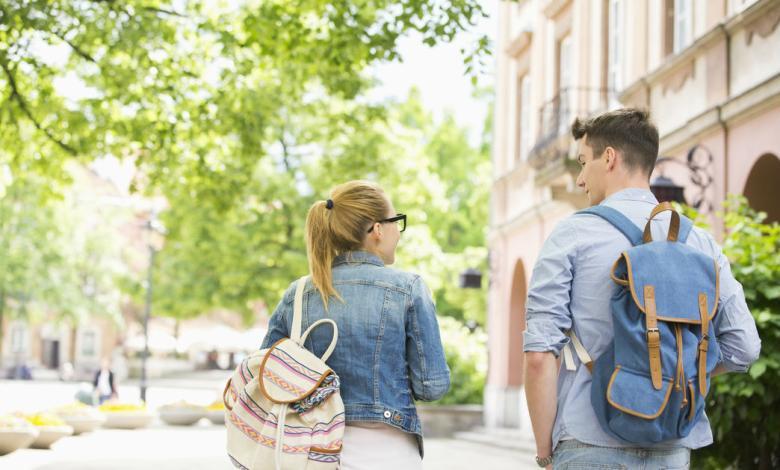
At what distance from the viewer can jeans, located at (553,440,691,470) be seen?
3.32 meters

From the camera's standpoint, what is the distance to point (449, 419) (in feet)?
83.3

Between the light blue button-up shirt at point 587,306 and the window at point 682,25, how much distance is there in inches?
484

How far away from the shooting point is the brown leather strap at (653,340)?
10.5ft

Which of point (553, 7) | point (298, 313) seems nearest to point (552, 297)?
point (298, 313)

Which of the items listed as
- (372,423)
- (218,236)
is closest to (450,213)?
(218,236)

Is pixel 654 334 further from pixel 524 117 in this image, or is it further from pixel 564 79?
pixel 524 117

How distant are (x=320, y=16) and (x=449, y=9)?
184 cm

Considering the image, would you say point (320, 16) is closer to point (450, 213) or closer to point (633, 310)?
point (633, 310)

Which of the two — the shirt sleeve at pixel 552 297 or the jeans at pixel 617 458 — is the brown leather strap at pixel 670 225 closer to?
the shirt sleeve at pixel 552 297

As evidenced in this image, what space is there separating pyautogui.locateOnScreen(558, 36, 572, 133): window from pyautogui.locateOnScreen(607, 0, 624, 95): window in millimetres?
1015

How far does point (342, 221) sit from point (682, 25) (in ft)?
42.2

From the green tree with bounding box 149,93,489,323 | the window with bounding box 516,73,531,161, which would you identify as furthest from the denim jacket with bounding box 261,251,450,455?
the green tree with bounding box 149,93,489,323

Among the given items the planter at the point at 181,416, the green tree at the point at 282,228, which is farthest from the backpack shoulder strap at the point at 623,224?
the green tree at the point at 282,228

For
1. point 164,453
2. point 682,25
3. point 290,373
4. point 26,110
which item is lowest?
point 164,453
